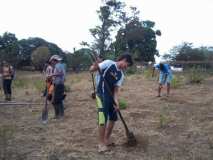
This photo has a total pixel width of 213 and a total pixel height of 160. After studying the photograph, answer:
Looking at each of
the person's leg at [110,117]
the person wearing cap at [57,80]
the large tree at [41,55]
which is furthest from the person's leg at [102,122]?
the large tree at [41,55]

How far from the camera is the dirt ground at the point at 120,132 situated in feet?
21.1

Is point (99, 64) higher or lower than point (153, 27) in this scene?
lower

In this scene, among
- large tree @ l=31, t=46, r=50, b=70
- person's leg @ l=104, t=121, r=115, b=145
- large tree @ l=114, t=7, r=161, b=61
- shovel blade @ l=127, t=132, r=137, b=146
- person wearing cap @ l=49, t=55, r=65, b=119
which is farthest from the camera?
large tree @ l=114, t=7, r=161, b=61

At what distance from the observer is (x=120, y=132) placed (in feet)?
25.9

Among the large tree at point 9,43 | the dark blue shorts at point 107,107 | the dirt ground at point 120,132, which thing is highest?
the large tree at point 9,43

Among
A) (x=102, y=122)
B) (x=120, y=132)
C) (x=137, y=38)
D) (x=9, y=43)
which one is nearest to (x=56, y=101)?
(x=120, y=132)

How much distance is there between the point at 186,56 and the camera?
43750 millimetres

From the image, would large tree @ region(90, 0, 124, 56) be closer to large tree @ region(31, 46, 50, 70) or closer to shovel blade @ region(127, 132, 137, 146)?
large tree @ region(31, 46, 50, 70)

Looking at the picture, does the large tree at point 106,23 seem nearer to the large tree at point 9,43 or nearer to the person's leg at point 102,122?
the large tree at point 9,43

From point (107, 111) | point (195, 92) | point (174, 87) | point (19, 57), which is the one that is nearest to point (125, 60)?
point (107, 111)

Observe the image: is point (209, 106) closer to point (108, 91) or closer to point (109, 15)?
point (108, 91)

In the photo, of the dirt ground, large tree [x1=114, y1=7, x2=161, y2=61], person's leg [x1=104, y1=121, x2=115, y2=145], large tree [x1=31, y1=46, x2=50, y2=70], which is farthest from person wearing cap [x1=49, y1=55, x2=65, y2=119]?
large tree [x1=114, y1=7, x2=161, y2=61]

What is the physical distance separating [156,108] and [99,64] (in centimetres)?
489

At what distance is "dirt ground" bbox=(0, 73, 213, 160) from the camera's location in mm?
6430
